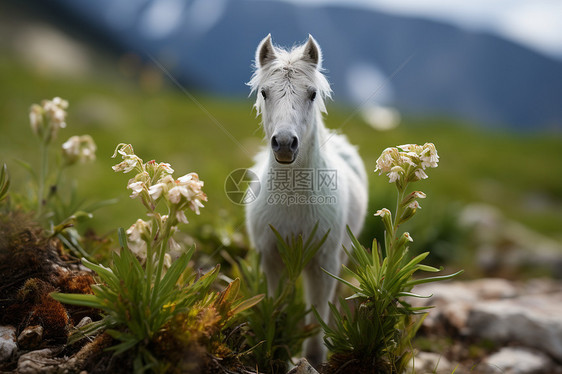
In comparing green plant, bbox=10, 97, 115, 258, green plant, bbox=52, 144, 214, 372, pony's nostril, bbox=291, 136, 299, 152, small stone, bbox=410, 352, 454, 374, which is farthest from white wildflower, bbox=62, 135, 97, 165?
small stone, bbox=410, 352, 454, 374

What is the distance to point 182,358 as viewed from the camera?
6.57 feet

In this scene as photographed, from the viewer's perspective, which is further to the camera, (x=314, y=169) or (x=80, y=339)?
(x=314, y=169)

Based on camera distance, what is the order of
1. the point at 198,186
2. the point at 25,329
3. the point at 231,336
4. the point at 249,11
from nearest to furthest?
the point at 198,186 → the point at 25,329 → the point at 231,336 → the point at 249,11

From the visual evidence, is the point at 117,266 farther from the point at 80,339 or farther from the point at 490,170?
the point at 490,170

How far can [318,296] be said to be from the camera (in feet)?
10.8

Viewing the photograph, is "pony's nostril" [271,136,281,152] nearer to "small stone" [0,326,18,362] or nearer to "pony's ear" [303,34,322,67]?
"pony's ear" [303,34,322,67]

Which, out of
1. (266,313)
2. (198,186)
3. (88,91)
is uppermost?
(88,91)

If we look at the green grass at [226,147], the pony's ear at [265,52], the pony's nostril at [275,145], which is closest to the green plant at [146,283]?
the pony's nostril at [275,145]

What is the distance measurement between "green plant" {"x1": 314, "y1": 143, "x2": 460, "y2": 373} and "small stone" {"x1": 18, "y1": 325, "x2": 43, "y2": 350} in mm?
1696

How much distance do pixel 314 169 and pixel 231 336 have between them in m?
1.40

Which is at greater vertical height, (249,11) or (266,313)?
(249,11)

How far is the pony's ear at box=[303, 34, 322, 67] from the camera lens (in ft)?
9.41

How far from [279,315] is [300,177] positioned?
1.14 metres

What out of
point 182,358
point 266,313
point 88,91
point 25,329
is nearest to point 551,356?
point 266,313
